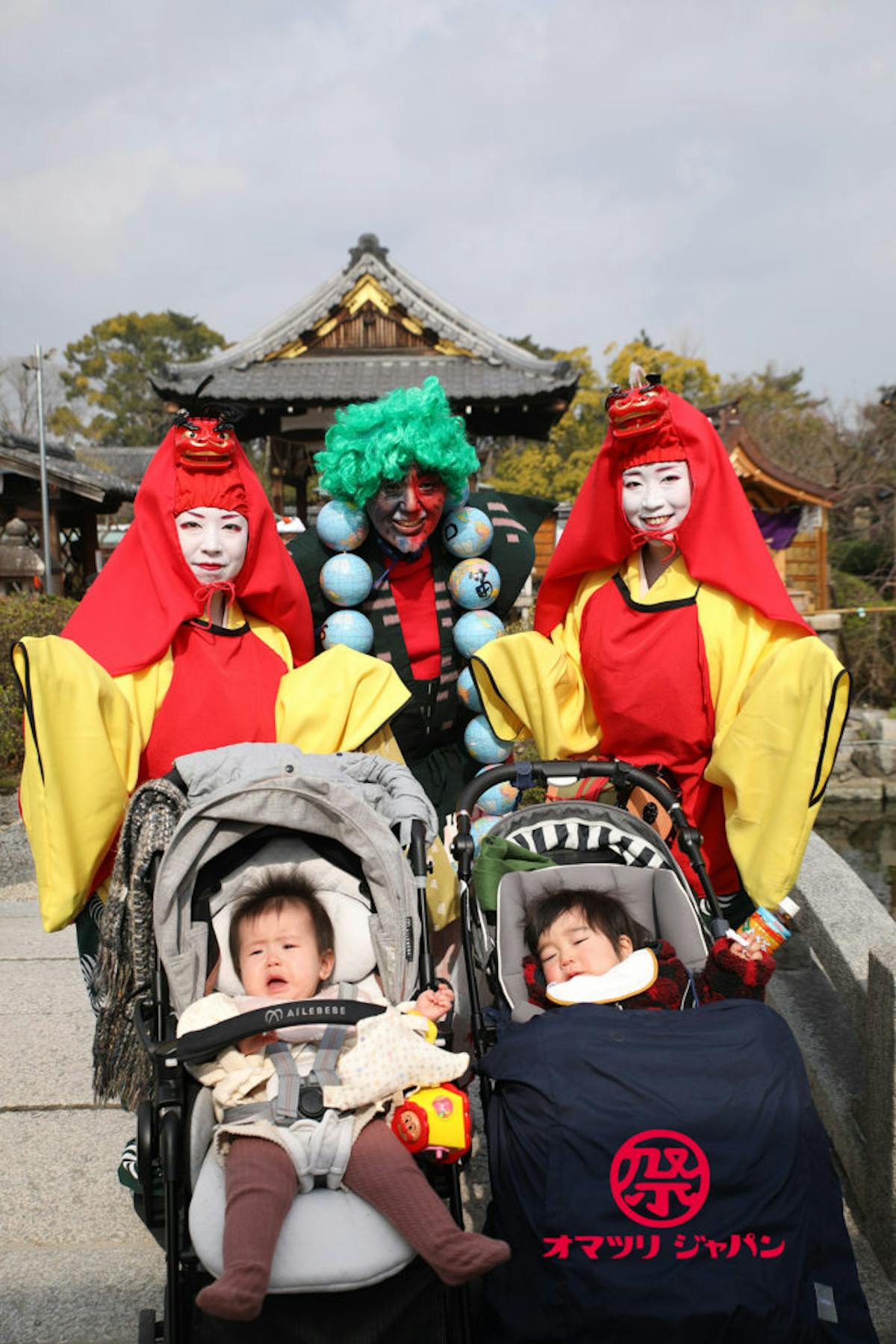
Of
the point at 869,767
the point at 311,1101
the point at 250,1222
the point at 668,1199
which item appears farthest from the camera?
the point at 869,767

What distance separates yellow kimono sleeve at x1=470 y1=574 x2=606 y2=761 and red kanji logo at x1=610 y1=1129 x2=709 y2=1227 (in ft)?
4.75

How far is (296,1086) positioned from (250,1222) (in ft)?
1.03

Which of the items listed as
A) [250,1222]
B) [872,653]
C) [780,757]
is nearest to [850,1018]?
[780,757]

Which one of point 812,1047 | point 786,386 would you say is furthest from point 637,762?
point 786,386

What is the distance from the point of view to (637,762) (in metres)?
3.22

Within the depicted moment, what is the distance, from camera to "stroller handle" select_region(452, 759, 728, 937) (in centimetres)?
275

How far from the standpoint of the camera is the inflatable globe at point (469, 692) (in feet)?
11.6

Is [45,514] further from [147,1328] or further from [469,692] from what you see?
[147,1328]

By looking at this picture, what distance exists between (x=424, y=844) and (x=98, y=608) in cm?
124

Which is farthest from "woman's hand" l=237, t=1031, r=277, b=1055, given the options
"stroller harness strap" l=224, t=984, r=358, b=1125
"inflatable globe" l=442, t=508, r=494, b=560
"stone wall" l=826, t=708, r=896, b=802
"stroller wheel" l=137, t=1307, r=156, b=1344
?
"stone wall" l=826, t=708, r=896, b=802

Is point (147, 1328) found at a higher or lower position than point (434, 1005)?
lower

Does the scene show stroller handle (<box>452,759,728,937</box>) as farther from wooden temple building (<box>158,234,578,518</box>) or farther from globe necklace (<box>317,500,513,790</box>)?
wooden temple building (<box>158,234,578,518</box>)

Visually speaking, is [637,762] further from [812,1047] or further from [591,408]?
[591,408]

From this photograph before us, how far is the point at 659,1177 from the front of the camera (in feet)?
6.39
